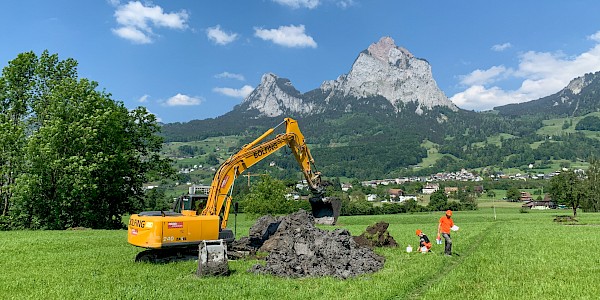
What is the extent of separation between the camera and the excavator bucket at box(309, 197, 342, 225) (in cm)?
2644

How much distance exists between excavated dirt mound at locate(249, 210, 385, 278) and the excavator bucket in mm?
8097

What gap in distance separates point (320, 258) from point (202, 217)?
18.1 ft

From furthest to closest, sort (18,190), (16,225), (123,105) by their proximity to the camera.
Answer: (123,105) → (16,225) → (18,190)

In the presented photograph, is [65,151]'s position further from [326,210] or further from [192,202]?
[326,210]

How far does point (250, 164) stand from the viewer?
68.7 feet

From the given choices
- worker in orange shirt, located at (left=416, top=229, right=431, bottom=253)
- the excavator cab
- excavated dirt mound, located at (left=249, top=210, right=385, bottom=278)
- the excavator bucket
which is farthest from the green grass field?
the excavator bucket

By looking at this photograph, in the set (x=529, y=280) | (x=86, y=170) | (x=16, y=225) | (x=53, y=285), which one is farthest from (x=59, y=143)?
(x=529, y=280)

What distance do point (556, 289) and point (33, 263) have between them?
761 inches

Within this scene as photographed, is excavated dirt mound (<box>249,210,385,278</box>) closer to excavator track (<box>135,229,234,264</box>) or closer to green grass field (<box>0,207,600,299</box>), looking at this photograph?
green grass field (<box>0,207,600,299</box>)

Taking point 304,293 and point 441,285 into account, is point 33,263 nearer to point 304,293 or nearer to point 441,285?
point 304,293

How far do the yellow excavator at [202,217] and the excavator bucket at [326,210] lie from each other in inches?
85.0

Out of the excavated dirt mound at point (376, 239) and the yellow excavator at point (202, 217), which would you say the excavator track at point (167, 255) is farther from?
the excavated dirt mound at point (376, 239)

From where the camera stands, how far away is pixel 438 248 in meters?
22.2

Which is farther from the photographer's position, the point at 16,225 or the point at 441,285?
the point at 16,225
